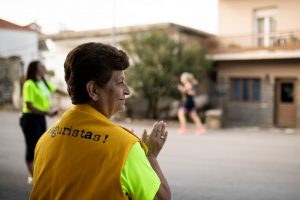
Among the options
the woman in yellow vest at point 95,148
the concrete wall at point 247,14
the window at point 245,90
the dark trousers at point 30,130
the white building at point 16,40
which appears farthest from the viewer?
the window at point 245,90

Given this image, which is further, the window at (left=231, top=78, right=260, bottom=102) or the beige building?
the window at (left=231, top=78, right=260, bottom=102)

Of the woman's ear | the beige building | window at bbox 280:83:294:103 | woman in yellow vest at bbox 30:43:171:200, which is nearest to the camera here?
woman in yellow vest at bbox 30:43:171:200

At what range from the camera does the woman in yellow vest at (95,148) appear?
4.36 feet

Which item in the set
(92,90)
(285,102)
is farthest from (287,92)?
(92,90)

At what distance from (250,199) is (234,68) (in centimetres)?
1332

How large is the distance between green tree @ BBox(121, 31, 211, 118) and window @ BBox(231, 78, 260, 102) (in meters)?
3.11

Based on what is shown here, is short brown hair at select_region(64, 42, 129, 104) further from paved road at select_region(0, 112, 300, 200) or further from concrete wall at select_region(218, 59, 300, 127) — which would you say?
concrete wall at select_region(218, 59, 300, 127)

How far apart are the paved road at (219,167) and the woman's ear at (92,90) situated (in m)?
3.18

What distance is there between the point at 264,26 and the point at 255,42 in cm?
84

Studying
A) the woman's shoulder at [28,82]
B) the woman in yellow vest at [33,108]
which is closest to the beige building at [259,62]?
the woman in yellow vest at [33,108]

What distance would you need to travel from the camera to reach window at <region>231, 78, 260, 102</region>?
1677 cm

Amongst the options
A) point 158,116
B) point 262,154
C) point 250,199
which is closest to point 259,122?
point 158,116

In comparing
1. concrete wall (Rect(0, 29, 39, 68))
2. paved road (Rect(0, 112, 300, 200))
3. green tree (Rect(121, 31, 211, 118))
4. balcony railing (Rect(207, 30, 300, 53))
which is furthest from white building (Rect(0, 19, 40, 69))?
balcony railing (Rect(207, 30, 300, 53))

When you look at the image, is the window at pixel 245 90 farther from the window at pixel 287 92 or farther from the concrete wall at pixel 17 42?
the concrete wall at pixel 17 42
